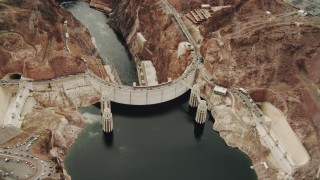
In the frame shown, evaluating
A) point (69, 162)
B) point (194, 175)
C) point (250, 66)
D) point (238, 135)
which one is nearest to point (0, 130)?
point (69, 162)

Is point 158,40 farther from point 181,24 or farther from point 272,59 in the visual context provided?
point 272,59

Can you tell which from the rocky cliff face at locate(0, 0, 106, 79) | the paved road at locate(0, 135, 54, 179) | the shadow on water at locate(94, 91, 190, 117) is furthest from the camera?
the rocky cliff face at locate(0, 0, 106, 79)

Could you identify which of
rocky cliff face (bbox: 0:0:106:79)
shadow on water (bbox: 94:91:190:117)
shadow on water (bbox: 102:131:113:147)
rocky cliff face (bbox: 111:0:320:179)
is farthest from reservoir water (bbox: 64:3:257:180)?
rocky cliff face (bbox: 0:0:106:79)

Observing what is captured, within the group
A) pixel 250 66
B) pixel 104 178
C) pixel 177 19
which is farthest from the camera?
pixel 177 19

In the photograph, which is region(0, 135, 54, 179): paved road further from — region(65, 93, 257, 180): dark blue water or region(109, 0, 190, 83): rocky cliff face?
region(109, 0, 190, 83): rocky cliff face

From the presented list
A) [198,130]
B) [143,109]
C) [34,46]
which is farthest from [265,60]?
[34,46]

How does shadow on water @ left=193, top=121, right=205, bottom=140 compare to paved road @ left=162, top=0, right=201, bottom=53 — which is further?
paved road @ left=162, top=0, right=201, bottom=53

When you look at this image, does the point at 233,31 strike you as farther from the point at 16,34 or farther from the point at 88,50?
the point at 16,34
